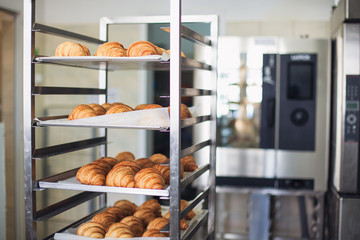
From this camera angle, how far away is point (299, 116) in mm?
3232

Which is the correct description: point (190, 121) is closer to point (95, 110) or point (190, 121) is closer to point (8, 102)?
point (95, 110)

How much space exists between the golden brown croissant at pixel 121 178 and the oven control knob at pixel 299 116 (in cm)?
183

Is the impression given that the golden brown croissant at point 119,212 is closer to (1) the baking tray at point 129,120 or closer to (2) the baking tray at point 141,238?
(2) the baking tray at point 141,238

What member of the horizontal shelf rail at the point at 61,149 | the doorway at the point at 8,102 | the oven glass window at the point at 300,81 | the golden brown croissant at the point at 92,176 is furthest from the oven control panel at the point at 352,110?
the doorway at the point at 8,102

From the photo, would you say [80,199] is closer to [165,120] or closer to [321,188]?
[165,120]

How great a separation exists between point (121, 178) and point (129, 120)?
0.75 ft

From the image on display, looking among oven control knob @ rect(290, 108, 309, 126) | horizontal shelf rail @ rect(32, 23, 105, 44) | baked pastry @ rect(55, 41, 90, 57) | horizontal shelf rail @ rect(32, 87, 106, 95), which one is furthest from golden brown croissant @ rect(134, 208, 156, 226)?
oven control knob @ rect(290, 108, 309, 126)

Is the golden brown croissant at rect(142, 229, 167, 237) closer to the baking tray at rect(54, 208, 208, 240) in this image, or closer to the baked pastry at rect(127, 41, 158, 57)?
the baking tray at rect(54, 208, 208, 240)

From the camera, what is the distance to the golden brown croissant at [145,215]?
6.21 feet

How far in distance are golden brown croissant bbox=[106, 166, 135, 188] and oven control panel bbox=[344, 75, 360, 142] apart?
1637 millimetres

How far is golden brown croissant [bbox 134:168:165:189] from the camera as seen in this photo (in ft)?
5.32

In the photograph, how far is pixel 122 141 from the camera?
4176mm

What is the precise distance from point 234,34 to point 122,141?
1.46m

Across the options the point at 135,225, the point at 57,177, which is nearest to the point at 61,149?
the point at 57,177
